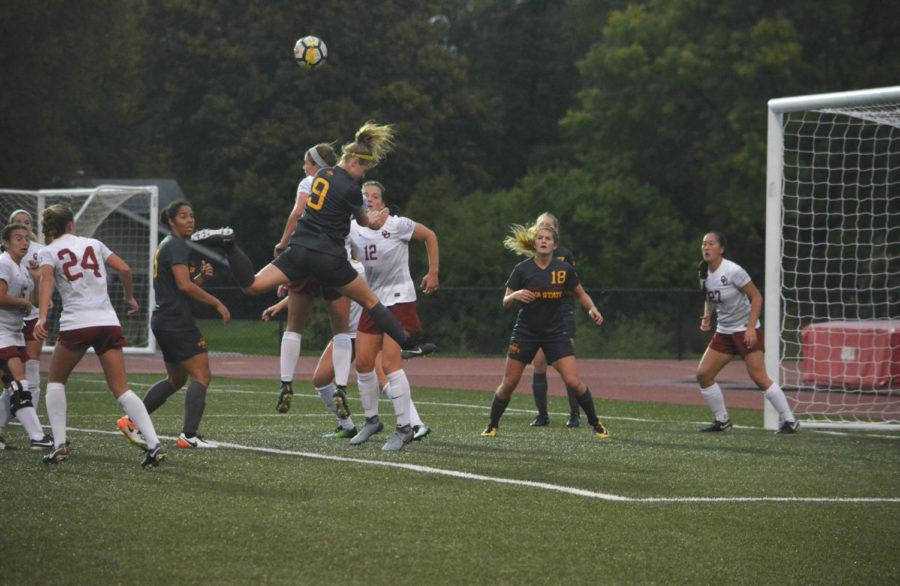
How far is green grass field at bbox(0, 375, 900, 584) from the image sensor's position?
19.6ft

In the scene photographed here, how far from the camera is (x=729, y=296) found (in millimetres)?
12875

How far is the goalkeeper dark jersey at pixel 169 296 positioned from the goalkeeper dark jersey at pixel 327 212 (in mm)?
1036

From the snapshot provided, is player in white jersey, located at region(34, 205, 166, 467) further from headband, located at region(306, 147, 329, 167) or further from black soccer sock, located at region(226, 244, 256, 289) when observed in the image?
headband, located at region(306, 147, 329, 167)

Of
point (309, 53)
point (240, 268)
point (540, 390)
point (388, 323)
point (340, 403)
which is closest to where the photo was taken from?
point (240, 268)

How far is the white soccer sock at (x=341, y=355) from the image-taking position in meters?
11.0

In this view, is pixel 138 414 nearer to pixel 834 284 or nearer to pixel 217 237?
pixel 217 237

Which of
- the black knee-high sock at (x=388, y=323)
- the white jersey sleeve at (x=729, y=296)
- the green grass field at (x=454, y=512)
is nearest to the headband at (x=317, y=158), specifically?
the black knee-high sock at (x=388, y=323)

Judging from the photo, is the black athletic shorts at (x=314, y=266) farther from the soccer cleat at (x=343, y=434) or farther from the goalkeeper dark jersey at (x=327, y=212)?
the soccer cleat at (x=343, y=434)

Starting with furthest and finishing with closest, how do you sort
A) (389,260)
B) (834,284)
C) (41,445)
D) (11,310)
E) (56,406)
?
(834,284) → (389,260) → (11,310) → (41,445) → (56,406)

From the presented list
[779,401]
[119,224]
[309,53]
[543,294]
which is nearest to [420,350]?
[543,294]

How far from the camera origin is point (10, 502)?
7.40 meters

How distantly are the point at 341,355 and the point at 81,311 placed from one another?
9.07 feet

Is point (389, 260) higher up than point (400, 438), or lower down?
higher up

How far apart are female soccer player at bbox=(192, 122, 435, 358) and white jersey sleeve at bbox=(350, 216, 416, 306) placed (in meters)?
1.29
